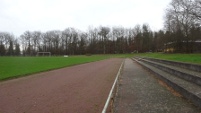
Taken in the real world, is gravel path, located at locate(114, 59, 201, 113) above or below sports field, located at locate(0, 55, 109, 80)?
above

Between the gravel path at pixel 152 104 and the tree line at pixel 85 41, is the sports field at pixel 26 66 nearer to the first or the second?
the gravel path at pixel 152 104

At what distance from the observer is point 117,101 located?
27.0 feet

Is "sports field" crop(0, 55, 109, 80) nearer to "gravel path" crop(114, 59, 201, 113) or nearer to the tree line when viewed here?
"gravel path" crop(114, 59, 201, 113)

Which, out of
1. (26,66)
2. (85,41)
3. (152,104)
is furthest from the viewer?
(85,41)

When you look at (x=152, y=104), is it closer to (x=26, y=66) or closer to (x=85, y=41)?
(x=26, y=66)

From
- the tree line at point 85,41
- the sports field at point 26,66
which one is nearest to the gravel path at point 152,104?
the sports field at point 26,66

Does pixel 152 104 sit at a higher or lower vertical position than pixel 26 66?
higher

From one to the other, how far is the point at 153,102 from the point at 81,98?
3.13 m

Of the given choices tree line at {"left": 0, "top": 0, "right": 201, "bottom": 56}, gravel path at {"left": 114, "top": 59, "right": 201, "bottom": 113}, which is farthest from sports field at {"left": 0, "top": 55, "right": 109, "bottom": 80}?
tree line at {"left": 0, "top": 0, "right": 201, "bottom": 56}

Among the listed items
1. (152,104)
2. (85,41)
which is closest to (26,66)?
(152,104)

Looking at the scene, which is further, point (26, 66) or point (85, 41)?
point (85, 41)

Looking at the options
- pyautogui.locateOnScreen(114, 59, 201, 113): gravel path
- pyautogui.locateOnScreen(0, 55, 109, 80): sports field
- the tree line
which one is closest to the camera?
pyautogui.locateOnScreen(114, 59, 201, 113): gravel path

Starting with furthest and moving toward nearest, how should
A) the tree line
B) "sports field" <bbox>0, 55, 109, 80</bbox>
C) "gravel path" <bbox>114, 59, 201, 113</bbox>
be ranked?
the tree line < "sports field" <bbox>0, 55, 109, 80</bbox> < "gravel path" <bbox>114, 59, 201, 113</bbox>

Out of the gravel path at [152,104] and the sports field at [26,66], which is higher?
the gravel path at [152,104]
